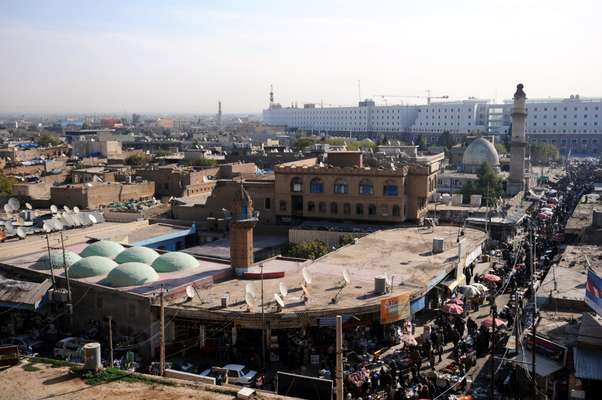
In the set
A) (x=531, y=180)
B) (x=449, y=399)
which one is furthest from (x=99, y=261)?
(x=531, y=180)

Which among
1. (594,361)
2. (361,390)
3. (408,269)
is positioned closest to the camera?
(594,361)

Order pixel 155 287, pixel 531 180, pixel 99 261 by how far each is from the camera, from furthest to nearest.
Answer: pixel 531 180
pixel 99 261
pixel 155 287

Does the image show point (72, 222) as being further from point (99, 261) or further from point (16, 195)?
point (16, 195)

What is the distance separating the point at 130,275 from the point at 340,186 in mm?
19446

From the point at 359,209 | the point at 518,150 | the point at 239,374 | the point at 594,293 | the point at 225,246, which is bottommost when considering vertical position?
the point at 239,374

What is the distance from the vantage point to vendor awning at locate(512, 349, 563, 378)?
53.5ft

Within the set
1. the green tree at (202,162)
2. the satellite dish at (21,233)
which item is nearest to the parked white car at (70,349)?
the satellite dish at (21,233)

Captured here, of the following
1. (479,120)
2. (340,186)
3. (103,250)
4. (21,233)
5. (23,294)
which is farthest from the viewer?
(479,120)

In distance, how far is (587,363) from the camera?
15.7m

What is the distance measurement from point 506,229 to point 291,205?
46.0 feet

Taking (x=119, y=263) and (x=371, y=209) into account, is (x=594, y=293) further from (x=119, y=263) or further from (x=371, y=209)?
(x=371, y=209)

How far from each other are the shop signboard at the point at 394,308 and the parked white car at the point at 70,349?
32.9ft

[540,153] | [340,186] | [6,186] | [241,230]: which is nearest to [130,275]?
[241,230]

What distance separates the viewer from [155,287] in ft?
72.3
